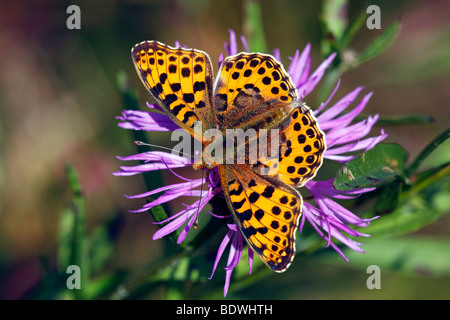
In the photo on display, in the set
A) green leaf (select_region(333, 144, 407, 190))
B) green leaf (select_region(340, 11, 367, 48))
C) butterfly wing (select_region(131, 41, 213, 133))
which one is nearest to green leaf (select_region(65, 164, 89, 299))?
butterfly wing (select_region(131, 41, 213, 133))

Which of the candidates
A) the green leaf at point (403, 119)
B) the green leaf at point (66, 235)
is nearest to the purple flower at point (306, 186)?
the green leaf at point (403, 119)

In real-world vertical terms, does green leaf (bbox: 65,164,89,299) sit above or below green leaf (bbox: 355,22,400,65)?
below

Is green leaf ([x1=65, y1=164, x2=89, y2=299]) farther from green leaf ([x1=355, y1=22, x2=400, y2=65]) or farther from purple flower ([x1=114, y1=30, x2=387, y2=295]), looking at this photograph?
green leaf ([x1=355, y1=22, x2=400, y2=65])

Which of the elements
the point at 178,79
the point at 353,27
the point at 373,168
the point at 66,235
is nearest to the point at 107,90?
the point at 66,235

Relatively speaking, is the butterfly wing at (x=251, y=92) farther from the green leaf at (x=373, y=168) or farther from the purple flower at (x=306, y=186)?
the green leaf at (x=373, y=168)

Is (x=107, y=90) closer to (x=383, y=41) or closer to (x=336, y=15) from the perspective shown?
(x=336, y=15)

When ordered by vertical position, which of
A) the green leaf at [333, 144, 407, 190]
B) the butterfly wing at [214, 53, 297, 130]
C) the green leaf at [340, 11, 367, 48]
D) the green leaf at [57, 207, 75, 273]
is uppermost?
the green leaf at [340, 11, 367, 48]

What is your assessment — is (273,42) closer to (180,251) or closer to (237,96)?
(237,96)
